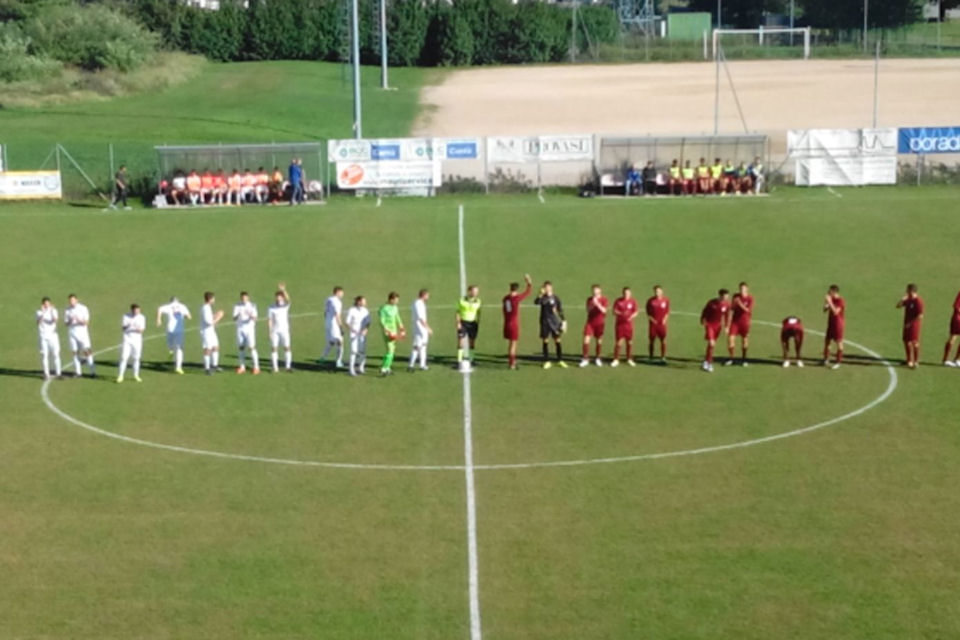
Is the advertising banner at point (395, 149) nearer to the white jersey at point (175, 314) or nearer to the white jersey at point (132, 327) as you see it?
the white jersey at point (175, 314)

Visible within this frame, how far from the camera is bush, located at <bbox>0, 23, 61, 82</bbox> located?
277 ft

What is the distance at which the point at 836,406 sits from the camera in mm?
26375

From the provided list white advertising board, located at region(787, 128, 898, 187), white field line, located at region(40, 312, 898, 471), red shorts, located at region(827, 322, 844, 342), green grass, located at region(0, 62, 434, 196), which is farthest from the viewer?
green grass, located at region(0, 62, 434, 196)

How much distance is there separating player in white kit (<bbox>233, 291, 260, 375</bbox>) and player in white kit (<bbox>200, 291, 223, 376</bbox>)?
0.40 metres

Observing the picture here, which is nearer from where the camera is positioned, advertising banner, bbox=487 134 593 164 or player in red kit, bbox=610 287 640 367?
player in red kit, bbox=610 287 640 367

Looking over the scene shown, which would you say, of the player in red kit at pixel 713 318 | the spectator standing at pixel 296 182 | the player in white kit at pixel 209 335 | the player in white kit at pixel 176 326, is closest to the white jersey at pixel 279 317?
the player in white kit at pixel 209 335

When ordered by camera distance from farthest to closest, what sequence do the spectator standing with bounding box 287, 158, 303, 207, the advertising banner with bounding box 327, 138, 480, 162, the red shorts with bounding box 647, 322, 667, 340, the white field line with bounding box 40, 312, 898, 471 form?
the advertising banner with bounding box 327, 138, 480, 162 → the spectator standing with bounding box 287, 158, 303, 207 → the red shorts with bounding box 647, 322, 667, 340 → the white field line with bounding box 40, 312, 898, 471

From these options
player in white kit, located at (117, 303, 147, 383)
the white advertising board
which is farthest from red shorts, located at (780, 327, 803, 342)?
the white advertising board

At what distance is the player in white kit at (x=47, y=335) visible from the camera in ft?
93.2

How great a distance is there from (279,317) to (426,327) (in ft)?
9.47

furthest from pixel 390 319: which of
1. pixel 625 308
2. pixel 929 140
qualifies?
pixel 929 140

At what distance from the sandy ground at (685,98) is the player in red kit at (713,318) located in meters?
32.6

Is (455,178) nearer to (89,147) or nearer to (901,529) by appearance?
(89,147)

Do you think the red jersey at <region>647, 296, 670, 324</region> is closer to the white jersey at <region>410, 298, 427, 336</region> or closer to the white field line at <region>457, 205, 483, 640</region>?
the white field line at <region>457, 205, 483, 640</region>
